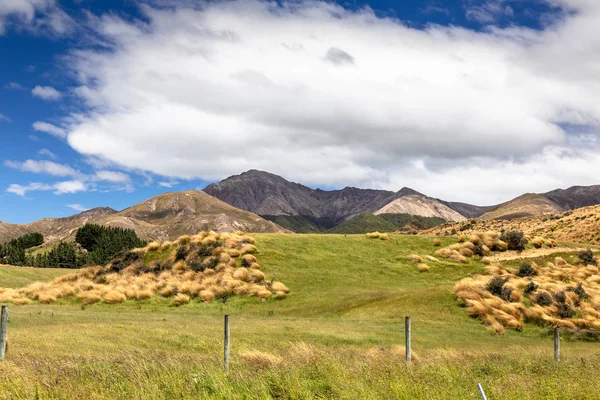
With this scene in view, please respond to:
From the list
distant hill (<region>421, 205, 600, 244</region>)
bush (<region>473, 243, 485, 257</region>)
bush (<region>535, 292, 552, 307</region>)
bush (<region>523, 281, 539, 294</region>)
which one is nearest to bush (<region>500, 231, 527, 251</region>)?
bush (<region>473, 243, 485, 257</region>)

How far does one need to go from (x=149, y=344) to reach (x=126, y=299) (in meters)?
22.8

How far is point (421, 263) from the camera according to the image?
4966 cm

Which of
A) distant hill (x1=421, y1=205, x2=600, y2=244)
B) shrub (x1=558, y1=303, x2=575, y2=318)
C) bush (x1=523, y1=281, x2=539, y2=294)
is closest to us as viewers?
shrub (x1=558, y1=303, x2=575, y2=318)

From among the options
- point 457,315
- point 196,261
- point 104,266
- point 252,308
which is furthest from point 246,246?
point 457,315

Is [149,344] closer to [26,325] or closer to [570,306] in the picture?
[26,325]

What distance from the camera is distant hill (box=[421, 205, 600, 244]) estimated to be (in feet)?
223

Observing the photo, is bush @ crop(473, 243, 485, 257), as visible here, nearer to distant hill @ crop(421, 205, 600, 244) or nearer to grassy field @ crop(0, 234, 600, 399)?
grassy field @ crop(0, 234, 600, 399)

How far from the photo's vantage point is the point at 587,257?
4588 cm

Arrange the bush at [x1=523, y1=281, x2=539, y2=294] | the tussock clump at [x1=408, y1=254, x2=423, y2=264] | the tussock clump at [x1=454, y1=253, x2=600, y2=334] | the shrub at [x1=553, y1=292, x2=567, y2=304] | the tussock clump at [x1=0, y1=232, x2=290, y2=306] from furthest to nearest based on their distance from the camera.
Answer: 1. the tussock clump at [x1=408, y1=254, x2=423, y2=264]
2. the tussock clump at [x1=0, y1=232, x2=290, y2=306]
3. the bush at [x1=523, y1=281, x2=539, y2=294]
4. the shrub at [x1=553, y1=292, x2=567, y2=304]
5. the tussock clump at [x1=454, y1=253, x2=600, y2=334]

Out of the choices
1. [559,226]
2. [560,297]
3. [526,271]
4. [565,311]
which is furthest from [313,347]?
[559,226]

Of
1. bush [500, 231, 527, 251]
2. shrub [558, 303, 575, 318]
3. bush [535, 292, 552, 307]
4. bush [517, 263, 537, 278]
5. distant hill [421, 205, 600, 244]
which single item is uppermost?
distant hill [421, 205, 600, 244]

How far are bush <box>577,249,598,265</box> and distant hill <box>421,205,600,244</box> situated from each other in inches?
802

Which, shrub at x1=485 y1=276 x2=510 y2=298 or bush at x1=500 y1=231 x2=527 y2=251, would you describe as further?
bush at x1=500 y1=231 x2=527 y2=251

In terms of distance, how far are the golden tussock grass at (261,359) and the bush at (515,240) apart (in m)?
42.9
